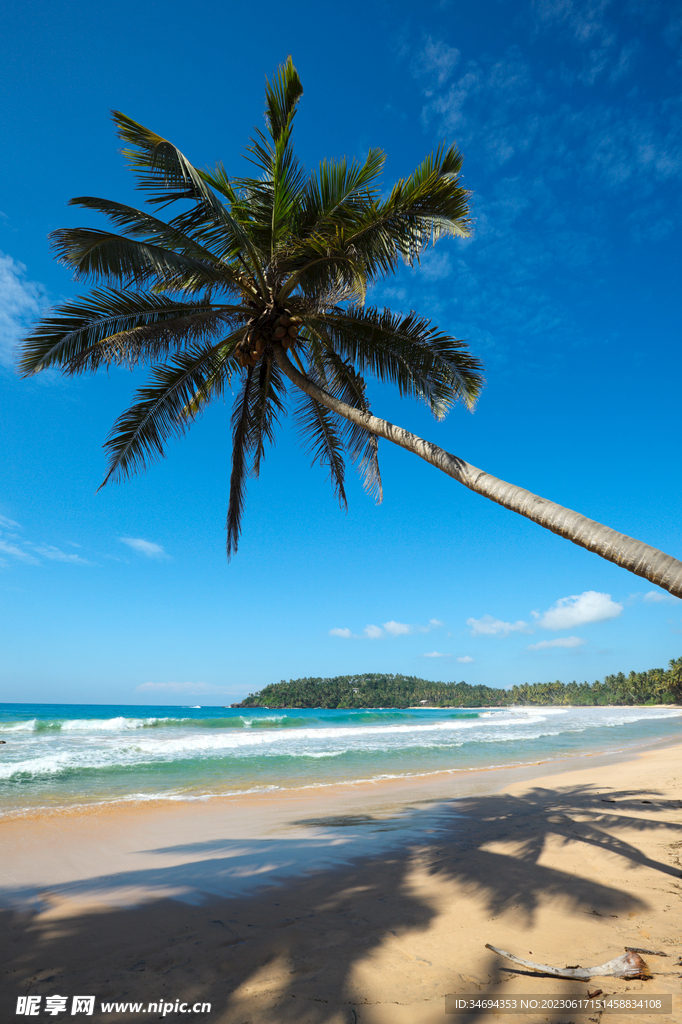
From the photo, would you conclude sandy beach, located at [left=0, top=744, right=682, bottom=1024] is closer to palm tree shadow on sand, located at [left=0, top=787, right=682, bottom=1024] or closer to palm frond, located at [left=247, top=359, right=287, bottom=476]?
palm tree shadow on sand, located at [left=0, top=787, right=682, bottom=1024]

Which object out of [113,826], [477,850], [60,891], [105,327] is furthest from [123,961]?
[105,327]

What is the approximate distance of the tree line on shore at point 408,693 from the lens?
8369 cm

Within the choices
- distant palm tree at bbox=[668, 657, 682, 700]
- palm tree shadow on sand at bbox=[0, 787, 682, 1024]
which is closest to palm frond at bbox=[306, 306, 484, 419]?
palm tree shadow on sand at bbox=[0, 787, 682, 1024]

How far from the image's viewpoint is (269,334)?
6.71m

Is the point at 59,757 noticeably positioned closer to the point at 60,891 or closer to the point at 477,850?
the point at 60,891

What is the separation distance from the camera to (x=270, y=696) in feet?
311

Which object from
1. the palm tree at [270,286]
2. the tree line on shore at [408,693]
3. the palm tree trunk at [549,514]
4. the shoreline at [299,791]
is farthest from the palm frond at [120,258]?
the tree line on shore at [408,693]

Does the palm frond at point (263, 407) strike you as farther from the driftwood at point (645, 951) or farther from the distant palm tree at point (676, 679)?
the distant palm tree at point (676, 679)

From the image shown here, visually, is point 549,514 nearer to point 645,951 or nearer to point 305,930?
point 645,951

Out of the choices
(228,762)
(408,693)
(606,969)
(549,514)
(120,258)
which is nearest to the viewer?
(606,969)

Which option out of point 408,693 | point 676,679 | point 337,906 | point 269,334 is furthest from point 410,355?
point 408,693

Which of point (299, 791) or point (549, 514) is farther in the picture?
point (299, 791)

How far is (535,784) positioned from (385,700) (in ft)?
278

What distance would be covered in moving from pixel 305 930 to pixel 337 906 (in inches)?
20.1
